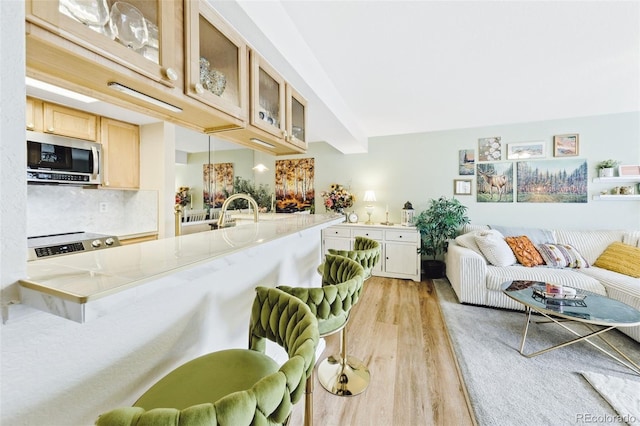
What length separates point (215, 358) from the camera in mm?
854

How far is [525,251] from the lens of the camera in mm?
3066

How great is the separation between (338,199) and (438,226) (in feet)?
5.40

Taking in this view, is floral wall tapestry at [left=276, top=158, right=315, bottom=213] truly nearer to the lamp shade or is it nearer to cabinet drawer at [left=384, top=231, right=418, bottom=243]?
the lamp shade

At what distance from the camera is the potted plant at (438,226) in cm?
371

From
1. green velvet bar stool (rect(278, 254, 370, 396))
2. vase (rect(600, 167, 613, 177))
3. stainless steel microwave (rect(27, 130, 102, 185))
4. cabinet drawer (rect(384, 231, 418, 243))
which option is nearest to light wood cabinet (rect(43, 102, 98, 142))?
stainless steel microwave (rect(27, 130, 102, 185))

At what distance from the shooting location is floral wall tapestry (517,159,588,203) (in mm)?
3496

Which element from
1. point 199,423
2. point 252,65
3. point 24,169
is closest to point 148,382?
point 199,423

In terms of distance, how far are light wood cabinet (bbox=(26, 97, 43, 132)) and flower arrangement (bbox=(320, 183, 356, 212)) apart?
11.3ft

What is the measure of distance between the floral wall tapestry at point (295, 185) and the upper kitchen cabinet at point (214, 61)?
3534 millimetres

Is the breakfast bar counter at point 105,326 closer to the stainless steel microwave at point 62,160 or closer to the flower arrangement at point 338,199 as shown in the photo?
the stainless steel microwave at point 62,160

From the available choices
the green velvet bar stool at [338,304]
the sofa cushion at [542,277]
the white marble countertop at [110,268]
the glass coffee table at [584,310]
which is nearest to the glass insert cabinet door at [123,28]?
the white marble countertop at [110,268]

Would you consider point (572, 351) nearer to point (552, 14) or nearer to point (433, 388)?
point (433, 388)

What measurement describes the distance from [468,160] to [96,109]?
4.77m

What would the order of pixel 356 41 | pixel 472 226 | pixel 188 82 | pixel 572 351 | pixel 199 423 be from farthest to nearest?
pixel 472 226 < pixel 572 351 < pixel 356 41 < pixel 188 82 < pixel 199 423
